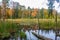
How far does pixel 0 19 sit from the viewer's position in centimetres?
186

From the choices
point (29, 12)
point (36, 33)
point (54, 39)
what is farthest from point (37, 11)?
point (54, 39)

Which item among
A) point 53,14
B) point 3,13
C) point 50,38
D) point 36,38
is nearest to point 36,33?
point 36,38

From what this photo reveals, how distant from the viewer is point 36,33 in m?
1.88

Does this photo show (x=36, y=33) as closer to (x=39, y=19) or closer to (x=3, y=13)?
(x=39, y=19)

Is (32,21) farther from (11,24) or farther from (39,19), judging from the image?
(11,24)

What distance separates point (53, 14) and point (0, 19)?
0.63 meters

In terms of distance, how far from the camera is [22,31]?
73.5 inches

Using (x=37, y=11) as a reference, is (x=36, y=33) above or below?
below

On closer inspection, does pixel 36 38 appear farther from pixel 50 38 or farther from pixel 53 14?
pixel 53 14

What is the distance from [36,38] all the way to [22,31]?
0.61ft

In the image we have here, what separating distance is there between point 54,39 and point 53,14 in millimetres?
298

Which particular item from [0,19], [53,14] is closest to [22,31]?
[0,19]

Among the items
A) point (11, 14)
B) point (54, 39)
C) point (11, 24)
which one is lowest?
point (54, 39)

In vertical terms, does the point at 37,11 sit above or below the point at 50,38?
above
